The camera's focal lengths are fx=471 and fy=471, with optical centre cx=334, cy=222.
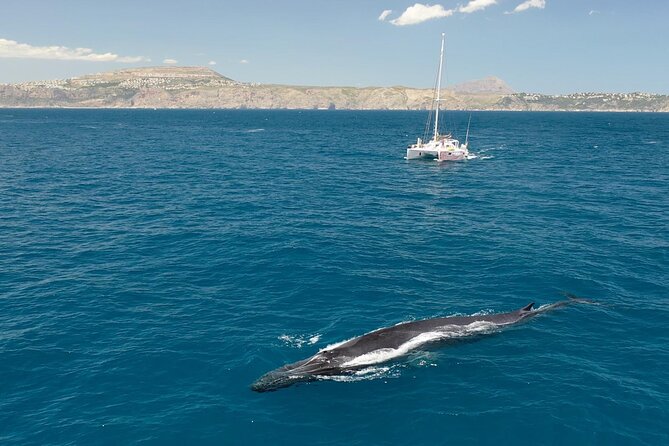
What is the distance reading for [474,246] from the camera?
5203 centimetres

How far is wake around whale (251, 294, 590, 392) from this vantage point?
27.5m

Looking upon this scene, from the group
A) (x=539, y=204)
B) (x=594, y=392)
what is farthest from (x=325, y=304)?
(x=539, y=204)

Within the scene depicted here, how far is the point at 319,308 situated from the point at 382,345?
8.57 metres

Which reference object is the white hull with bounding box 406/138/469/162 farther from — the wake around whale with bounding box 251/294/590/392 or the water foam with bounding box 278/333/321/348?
the water foam with bounding box 278/333/321/348

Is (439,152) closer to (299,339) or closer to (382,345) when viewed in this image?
(299,339)

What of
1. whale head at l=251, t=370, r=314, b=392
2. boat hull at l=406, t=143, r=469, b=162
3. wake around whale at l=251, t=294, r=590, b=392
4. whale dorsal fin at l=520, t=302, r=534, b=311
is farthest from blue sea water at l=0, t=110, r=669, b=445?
boat hull at l=406, t=143, r=469, b=162

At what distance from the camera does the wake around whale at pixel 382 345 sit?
27516 millimetres

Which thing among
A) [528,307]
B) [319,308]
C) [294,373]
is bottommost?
[294,373]

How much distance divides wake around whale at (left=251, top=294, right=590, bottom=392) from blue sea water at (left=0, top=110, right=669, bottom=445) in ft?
2.63

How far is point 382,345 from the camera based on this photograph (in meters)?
30.0

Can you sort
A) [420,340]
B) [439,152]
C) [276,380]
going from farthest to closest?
[439,152] < [420,340] < [276,380]

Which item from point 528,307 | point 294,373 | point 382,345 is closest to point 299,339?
point 294,373

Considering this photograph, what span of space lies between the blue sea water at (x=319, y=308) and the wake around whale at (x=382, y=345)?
803mm

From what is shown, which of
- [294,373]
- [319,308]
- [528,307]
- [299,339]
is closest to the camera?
[294,373]
